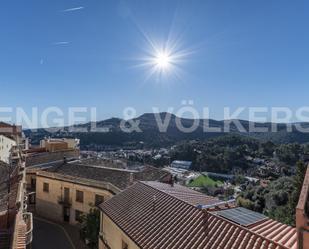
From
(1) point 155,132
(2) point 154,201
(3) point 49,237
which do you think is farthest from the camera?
(1) point 155,132

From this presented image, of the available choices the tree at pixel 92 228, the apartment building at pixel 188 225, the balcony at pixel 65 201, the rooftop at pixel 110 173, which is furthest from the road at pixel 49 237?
the apartment building at pixel 188 225

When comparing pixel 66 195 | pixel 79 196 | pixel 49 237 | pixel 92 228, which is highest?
pixel 79 196

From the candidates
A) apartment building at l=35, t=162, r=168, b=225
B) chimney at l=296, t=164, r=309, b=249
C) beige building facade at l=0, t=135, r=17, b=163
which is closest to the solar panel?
chimney at l=296, t=164, r=309, b=249

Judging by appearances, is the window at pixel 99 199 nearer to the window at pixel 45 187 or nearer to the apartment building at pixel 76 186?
the apartment building at pixel 76 186

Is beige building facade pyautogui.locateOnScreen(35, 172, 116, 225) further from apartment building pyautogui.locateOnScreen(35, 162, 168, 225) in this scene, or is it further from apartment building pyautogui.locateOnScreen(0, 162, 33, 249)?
apartment building pyautogui.locateOnScreen(0, 162, 33, 249)

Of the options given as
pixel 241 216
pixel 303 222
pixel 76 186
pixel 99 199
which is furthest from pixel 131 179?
pixel 303 222

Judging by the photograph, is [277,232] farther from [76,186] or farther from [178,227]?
[76,186]

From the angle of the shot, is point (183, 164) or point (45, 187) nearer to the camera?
point (45, 187)

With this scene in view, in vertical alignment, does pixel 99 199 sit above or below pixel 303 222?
below
